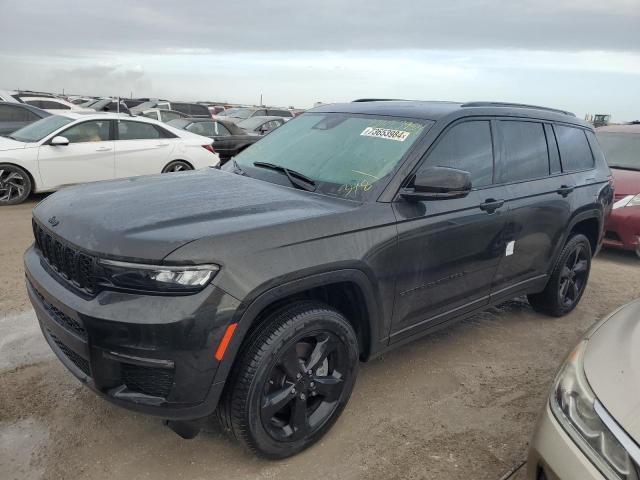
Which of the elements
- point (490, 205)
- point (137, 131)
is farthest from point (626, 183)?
point (137, 131)

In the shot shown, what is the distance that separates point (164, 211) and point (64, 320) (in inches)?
26.1

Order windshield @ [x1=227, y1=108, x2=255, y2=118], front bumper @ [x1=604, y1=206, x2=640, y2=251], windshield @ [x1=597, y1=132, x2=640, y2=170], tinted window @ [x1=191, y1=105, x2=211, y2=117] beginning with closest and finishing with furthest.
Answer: front bumper @ [x1=604, y1=206, x2=640, y2=251], windshield @ [x1=597, y1=132, x2=640, y2=170], tinted window @ [x1=191, y1=105, x2=211, y2=117], windshield @ [x1=227, y1=108, x2=255, y2=118]

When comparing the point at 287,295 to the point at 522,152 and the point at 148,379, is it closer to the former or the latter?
the point at 148,379

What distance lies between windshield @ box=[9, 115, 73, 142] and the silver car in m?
8.17

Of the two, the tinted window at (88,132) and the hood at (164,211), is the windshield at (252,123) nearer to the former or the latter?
the tinted window at (88,132)

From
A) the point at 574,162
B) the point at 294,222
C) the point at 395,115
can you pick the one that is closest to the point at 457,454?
the point at 294,222

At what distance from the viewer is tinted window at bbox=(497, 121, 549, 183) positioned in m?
3.69

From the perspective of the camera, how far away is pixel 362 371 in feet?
11.7

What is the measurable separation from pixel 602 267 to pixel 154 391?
607 cm

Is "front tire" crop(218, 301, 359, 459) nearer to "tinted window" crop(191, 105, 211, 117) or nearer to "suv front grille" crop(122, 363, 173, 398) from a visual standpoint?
"suv front grille" crop(122, 363, 173, 398)

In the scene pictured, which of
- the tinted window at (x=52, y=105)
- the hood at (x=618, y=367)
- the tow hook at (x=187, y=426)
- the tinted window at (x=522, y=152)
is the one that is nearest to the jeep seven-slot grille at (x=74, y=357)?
the tow hook at (x=187, y=426)

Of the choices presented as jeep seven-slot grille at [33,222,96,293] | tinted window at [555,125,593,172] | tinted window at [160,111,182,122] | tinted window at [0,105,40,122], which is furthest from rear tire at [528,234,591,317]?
tinted window at [160,111,182,122]

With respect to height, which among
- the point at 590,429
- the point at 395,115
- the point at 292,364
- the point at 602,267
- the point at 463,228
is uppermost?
the point at 395,115

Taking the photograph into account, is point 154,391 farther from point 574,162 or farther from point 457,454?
point 574,162
